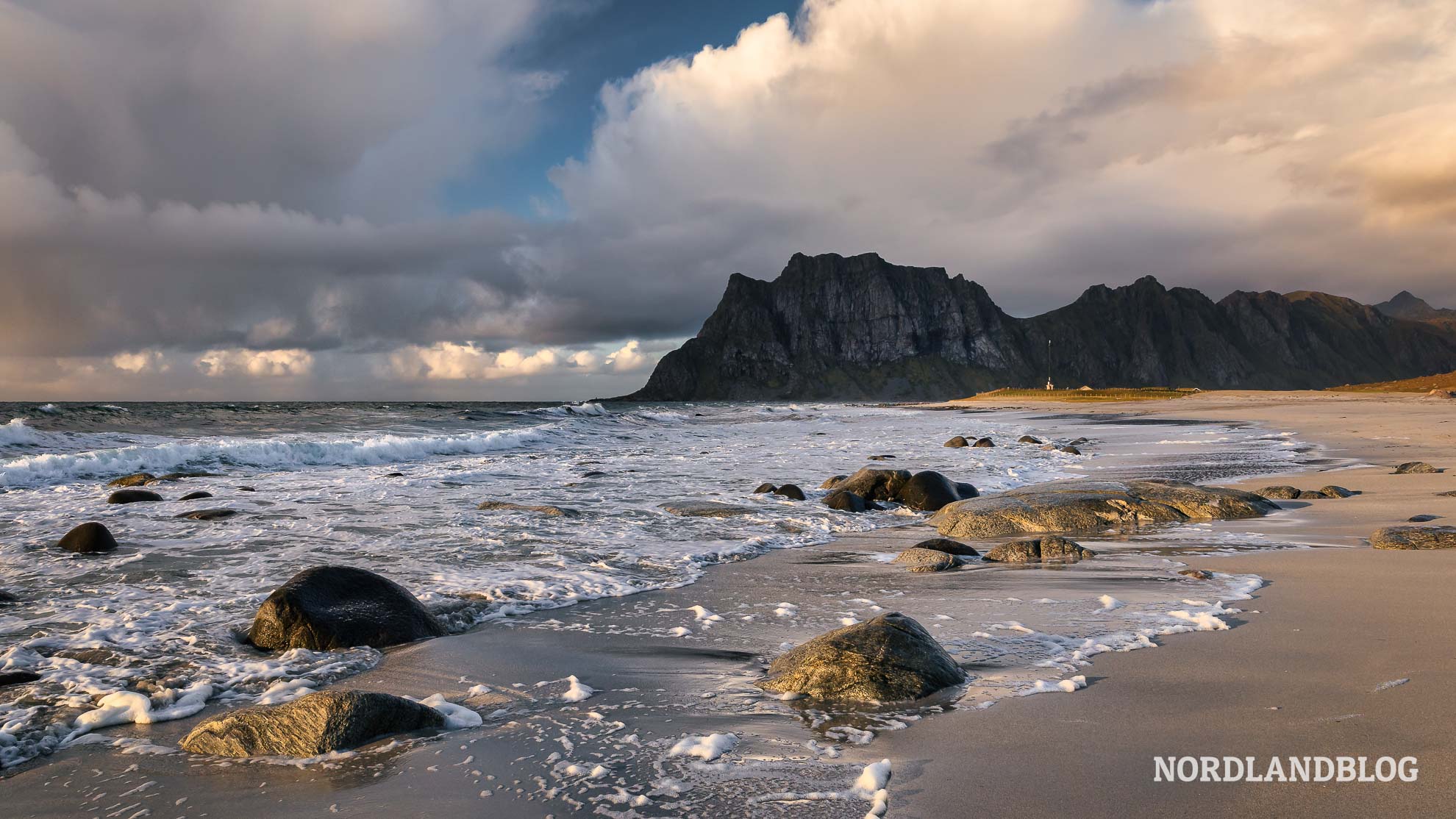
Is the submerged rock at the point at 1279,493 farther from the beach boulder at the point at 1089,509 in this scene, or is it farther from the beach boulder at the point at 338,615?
the beach boulder at the point at 338,615

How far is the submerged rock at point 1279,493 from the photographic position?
11.9 meters

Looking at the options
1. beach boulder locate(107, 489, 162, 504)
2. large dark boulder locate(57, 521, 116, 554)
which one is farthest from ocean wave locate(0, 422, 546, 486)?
large dark boulder locate(57, 521, 116, 554)

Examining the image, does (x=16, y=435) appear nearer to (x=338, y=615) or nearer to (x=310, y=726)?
(x=338, y=615)

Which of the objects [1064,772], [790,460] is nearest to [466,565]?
[1064,772]

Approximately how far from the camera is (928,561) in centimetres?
808

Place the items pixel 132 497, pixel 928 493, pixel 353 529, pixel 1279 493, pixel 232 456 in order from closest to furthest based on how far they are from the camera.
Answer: pixel 353 529 < pixel 1279 493 < pixel 928 493 < pixel 132 497 < pixel 232 456

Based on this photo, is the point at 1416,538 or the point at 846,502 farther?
the point at 846,502

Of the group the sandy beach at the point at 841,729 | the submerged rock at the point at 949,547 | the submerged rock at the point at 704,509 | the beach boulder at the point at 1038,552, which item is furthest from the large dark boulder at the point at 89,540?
the beach boulder at the point at 1038,552

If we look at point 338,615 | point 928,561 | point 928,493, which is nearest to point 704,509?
point 928,493

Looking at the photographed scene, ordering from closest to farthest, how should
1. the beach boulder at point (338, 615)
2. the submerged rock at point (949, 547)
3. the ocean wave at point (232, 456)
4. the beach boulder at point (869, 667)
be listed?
the beach boulder at point (869, 667)
the beach boulder at point (338, 615)
the submerged rock at point (949, 547)
the ocean wave at point (232, 456)

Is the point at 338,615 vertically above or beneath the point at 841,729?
above

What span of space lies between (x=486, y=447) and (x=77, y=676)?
24804mm

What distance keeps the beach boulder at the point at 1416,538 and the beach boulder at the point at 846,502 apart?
22.2 ft

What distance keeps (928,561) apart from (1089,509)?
3.76 meters
